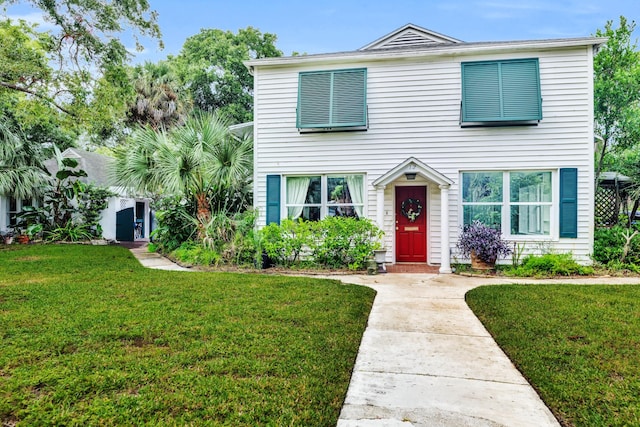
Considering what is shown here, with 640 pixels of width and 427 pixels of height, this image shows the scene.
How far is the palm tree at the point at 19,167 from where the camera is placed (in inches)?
523

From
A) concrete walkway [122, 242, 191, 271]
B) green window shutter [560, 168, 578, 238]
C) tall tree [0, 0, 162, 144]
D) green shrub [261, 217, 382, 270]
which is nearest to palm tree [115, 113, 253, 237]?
concrete walkway [122, 242, 191, 271]

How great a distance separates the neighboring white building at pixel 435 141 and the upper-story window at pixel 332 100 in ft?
0.08

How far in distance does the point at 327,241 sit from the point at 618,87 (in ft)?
41.2

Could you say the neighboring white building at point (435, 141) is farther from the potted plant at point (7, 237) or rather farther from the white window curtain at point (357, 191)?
the potted plant at point (7, 237)

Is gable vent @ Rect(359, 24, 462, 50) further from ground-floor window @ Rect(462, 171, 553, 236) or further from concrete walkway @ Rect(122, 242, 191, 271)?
concrete walkway @ Rect(122, 242, 191, 271)

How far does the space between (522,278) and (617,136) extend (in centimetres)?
1053

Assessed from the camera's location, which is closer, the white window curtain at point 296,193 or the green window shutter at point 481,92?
the green window shutter at point 481,92

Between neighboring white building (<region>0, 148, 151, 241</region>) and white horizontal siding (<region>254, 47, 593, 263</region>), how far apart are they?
7656mm

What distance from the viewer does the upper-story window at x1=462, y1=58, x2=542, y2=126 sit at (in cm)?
854

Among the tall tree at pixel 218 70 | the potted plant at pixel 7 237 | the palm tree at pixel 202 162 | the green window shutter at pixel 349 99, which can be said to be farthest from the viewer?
the tall tree at pixel 218 70

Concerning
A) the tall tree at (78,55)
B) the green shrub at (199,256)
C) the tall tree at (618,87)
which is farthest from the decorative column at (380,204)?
the tall tree at (618,87)

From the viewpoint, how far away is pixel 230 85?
25.2 meters

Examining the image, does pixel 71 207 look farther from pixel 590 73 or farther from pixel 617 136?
pixel 617 136

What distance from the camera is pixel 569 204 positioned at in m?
8.46
